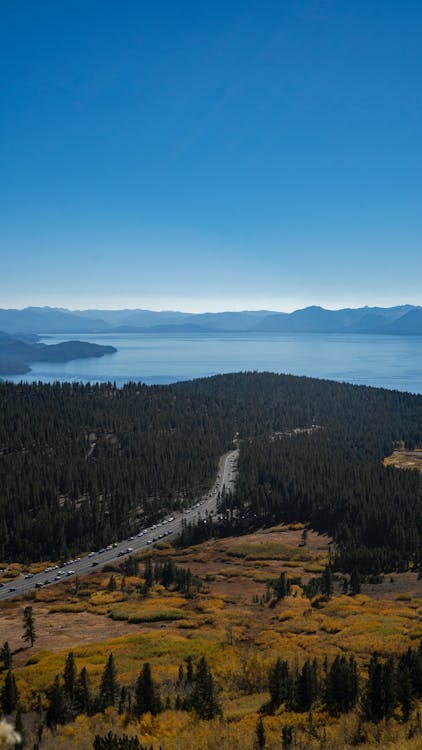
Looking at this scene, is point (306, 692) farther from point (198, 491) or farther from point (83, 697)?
point (198, 491)

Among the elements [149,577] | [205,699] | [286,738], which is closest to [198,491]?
[149,577]

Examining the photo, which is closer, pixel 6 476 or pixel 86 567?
pixel 86 567

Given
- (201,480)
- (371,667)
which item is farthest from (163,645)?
(201,480)

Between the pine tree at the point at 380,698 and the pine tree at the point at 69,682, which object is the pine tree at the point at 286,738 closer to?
the pine tree at the point at 380,698

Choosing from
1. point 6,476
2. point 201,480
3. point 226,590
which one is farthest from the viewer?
point 201,480

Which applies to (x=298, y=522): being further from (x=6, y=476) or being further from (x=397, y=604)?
(x=6, y=476)

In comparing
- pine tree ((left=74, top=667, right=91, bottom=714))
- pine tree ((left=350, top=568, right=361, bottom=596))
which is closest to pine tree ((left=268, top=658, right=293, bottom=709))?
pine tree ((left=74, top=667, right=91, bottom=714))

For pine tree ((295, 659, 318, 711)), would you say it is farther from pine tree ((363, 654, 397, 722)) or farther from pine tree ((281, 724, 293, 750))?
pine tree ((281, 724, 293, 750))
